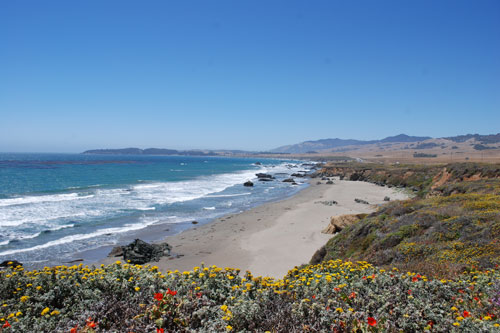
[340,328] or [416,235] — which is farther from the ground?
[340,328]

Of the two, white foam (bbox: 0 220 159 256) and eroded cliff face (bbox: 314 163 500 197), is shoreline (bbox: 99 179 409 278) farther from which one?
eroded cliff face (bbox: 314 163 500 197)

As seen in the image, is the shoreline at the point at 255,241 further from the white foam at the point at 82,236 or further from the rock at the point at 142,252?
the white foam at the point at 82,236

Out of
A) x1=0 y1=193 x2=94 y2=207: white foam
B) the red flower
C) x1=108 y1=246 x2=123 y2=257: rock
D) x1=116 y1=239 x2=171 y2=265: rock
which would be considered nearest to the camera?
the red flower

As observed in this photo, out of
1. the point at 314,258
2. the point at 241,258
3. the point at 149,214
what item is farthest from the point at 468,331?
the point at 149,214

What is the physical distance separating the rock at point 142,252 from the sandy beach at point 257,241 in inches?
23.4

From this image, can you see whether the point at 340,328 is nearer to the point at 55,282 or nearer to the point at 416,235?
the point at 55,282

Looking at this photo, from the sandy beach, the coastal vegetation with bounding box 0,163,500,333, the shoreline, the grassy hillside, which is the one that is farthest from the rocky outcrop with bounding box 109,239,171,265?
the coastal vegetation with bounding box 0,163,500,333

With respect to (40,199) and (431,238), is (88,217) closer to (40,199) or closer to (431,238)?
(40,199)

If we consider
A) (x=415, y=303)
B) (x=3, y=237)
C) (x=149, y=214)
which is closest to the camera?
(x=415, y=303)

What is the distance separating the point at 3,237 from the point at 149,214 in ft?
33.0

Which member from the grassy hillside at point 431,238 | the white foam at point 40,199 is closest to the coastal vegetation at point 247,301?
the grassy hillside at point 431,238

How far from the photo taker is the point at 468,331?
11.3 feet

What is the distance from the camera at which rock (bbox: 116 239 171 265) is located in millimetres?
14530

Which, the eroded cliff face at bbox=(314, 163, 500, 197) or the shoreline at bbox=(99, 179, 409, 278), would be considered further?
the eroded cliff face at bbox=(314, 163, 500, 197)
